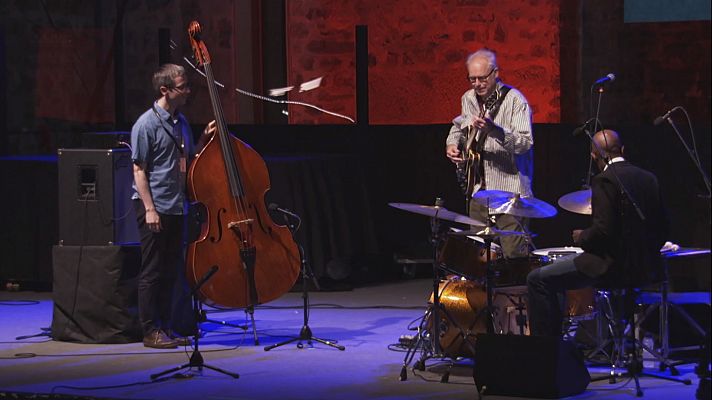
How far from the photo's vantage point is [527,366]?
18.4 feet

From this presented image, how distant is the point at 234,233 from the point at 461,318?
1.29 m

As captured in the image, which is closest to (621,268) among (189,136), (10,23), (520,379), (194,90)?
(520,379)

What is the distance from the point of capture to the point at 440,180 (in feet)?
32.0

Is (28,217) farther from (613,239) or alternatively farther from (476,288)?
(613,239)

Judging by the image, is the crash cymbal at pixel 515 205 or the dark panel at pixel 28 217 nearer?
the crash cymbal at pixel 515 205

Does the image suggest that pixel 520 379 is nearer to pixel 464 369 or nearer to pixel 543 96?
pixel 464 369

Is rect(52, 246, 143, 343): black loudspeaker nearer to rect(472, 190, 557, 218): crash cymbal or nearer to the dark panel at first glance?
the dark panel

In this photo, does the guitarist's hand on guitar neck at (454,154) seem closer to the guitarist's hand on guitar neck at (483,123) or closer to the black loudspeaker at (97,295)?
the guitarist's hand on guitar neck at (483,123)

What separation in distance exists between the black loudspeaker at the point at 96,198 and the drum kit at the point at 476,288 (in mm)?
1939

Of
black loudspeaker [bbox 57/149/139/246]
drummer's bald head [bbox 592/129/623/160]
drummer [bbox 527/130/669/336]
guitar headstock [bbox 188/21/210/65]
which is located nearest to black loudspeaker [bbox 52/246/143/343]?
black loudspeaker [bbox 57/149/139/246]

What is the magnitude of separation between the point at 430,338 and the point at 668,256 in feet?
4.06

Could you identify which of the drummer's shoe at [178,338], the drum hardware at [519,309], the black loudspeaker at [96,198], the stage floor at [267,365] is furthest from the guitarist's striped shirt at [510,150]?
the black loudspeaker at [96,198]

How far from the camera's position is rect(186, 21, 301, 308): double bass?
6.63 metres

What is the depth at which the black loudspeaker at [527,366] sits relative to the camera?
555 cm
